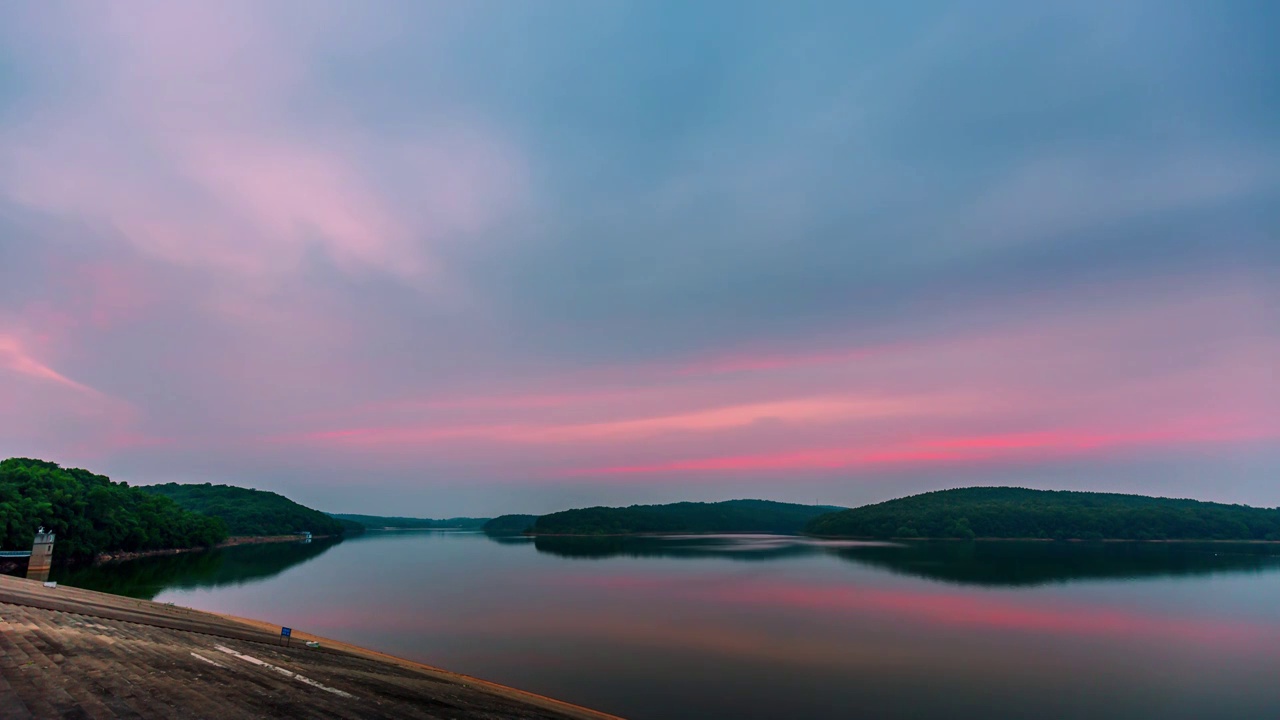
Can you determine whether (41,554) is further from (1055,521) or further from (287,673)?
(1055,521)

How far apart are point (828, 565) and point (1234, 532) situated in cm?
14358

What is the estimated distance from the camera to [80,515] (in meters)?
63.8

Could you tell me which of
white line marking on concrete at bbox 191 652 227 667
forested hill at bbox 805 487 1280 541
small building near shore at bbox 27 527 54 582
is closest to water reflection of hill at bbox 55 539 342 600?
small building near shore at bbox 27 527 54 582

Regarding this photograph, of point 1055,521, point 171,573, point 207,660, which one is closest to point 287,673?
point 207,660

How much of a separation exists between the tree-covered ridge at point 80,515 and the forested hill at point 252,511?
44.9 meters

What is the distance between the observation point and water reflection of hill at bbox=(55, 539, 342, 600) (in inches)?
1818

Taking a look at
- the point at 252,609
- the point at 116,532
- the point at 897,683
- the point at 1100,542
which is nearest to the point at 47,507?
the point at 116,532

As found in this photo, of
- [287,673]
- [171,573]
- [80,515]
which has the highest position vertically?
[80,515]

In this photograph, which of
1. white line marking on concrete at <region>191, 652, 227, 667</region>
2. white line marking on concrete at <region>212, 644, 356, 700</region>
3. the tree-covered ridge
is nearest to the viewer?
white line marking on concrete at <region>212, 644, 356, 700</region>

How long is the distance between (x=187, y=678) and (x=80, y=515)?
76.5 m

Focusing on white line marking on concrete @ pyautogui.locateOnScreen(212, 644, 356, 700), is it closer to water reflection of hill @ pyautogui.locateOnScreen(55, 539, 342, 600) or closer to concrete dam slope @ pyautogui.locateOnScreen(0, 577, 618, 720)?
concrete dam slope @ pyautogui.locateOnScreen(0, 577, 618, 720)

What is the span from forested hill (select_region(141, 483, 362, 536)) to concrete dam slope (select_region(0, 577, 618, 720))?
13819cm

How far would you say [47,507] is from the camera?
2216 inches

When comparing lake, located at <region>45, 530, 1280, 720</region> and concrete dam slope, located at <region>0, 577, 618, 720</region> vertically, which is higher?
concrete dam slope, located at <region>0, 577, 618, 720</region>
